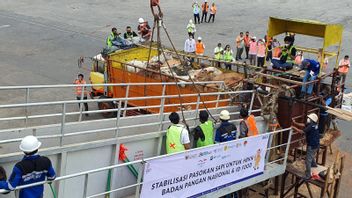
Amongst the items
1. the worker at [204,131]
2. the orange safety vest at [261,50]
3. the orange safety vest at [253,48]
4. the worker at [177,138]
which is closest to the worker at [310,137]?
the worker at [204,131]

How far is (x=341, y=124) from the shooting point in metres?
16.6

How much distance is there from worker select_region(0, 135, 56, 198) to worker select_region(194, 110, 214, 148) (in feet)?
10.9

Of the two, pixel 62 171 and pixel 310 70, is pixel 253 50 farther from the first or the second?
pixel 62 171

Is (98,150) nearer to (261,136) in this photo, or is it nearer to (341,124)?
(261,136)

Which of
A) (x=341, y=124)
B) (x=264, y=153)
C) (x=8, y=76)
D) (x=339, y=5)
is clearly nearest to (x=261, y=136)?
(x=264, y=153)

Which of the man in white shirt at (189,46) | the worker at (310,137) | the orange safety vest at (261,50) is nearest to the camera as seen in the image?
the worker at (310,137)

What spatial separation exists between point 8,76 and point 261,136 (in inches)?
615

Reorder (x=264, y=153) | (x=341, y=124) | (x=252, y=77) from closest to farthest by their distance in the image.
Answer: (x=264, y=153)
(x=252, y=77)
(x=341, y=124)

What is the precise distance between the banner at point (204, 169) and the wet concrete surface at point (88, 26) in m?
5.21

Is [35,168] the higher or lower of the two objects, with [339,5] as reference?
lower

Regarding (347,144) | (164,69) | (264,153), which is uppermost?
(164,69)

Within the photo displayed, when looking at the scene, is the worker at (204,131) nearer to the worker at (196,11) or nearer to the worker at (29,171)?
the worker at (29,171)

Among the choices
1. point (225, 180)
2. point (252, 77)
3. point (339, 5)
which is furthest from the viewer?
point (339, 5)

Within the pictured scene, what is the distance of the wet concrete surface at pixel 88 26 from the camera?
2238 centimetres
